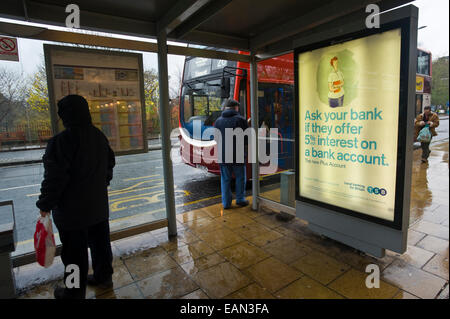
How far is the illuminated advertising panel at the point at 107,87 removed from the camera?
300cm

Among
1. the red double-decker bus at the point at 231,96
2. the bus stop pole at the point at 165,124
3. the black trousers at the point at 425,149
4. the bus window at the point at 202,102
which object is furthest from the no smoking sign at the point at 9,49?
the black trousers at the point at 425,149

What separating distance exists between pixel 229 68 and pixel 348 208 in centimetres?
384

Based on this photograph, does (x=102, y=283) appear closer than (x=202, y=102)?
Yes

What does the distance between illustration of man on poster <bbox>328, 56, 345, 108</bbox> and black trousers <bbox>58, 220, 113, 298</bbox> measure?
282 centimetres

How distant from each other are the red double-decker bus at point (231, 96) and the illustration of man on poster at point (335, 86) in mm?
2167

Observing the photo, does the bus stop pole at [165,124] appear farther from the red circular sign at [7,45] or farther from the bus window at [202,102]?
the bus window at [202,102]

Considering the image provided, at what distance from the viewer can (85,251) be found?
2432 mm

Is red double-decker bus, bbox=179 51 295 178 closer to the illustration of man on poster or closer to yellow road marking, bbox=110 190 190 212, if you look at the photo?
yellow road marking, bbox=110 190 190 212

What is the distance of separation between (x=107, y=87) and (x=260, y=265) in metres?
2.76

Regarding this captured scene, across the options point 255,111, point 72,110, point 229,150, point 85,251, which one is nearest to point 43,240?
point 85,251

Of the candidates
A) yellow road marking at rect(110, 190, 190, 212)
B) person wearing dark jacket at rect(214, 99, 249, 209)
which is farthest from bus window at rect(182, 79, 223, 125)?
yellow road marking at rect(110, 190, 190, 212)

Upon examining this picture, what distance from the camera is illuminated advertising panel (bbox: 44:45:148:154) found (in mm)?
2996

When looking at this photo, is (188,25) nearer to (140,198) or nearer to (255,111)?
(255,111)
